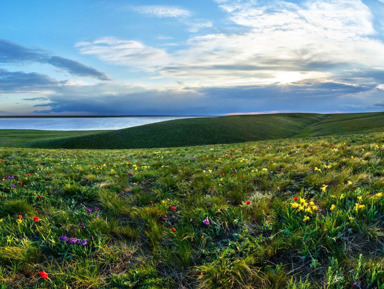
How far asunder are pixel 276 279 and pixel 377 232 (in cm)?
194

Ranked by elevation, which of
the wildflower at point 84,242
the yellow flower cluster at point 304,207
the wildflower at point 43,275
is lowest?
the wildflower at point 43,275

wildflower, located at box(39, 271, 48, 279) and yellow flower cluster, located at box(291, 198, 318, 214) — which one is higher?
yellow flower cluster, located at box(291, 198, 318, 214)

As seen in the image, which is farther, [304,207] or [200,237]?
[304,207]

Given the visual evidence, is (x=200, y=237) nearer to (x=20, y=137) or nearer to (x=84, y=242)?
(x=84, y=242)

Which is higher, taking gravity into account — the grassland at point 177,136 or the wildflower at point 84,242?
the grassland at point 177,136

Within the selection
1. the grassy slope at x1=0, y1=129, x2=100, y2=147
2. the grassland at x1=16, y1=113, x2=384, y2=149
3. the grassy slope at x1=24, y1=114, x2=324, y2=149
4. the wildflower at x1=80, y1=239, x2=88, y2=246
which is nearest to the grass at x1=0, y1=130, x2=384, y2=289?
the wildflower at x1=80, y1=239, x2=88, y2=246

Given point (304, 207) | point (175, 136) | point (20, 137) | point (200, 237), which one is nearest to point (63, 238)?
point (200, 237)

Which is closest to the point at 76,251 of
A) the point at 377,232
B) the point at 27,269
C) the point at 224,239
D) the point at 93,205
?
the point at 27,269

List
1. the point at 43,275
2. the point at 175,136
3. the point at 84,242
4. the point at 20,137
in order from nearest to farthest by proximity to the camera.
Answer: the point at 43,275, the point at 84,242, the point at 175,136, the point at 20,137

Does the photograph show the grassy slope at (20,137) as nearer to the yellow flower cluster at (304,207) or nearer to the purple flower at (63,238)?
the purple flower at (63,238)

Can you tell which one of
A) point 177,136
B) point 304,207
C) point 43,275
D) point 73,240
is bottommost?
point 43,275

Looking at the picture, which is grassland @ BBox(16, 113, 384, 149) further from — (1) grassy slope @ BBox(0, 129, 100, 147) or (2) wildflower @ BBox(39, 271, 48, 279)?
(2) wildflower @ BBox(39, 271, 48, 279)

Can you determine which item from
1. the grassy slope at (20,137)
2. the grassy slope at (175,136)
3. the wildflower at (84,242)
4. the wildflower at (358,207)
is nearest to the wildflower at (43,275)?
the wildflower at (84,242)

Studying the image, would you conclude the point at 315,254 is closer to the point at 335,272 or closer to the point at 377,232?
the point at 335,272
